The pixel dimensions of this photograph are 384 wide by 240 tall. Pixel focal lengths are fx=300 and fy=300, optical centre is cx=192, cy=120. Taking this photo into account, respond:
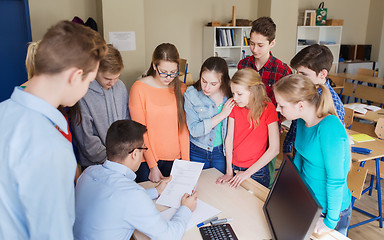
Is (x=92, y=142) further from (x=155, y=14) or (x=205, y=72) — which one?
(x=155, y=14)

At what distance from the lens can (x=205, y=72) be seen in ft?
6.27

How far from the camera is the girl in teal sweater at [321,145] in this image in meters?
1.31

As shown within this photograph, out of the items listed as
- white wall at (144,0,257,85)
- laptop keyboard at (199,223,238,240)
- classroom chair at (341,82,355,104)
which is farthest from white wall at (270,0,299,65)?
laptop keyboard at (199,223,238,240)

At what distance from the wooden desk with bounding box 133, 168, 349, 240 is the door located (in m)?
3.30

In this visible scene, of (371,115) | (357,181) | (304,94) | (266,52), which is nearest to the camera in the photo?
(304,94)

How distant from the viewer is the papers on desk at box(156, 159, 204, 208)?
1660 mm

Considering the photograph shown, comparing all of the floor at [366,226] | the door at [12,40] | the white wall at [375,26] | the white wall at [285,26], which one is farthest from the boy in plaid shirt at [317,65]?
A: the white wall at [375,26]

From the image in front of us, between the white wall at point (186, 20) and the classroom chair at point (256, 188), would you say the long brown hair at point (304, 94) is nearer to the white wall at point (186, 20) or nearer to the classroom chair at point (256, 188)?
the classroom chair at point (256, 188)

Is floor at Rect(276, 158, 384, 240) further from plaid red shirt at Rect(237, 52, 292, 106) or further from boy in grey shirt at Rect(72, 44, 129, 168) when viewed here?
boy in grey shirt at Rect(72, 44, 129, 168)

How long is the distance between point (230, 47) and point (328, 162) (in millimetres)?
4806

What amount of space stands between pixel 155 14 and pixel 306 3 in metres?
3.69

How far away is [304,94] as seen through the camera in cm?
142

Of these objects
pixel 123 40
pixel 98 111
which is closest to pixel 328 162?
pixel 98 111

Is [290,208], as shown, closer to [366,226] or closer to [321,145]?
[321,145]
